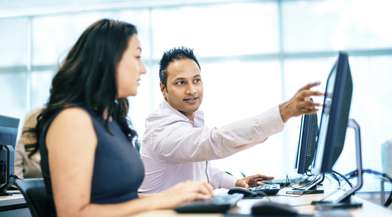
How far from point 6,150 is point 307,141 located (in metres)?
1.47

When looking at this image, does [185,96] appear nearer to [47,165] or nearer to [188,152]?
[188,152]

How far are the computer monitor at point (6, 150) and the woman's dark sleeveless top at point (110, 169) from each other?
1042 mm

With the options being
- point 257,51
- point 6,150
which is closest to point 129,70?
point 6,150

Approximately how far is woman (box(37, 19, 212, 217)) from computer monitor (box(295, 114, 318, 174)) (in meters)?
0.91

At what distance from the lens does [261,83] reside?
206 inches

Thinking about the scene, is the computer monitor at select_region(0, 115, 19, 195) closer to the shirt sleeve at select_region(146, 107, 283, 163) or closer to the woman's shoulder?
the shirt sleeve at select_region(146, 107, 283, 163)

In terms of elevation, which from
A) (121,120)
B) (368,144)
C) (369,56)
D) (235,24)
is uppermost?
(235,24)

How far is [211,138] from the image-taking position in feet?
5.59

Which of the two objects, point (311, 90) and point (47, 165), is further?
point (311, 90)

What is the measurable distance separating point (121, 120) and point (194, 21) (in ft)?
12.9

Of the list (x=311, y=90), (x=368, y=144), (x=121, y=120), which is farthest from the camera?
(x=368, y=144)

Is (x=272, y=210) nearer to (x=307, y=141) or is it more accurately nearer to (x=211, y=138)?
(x=211, y=138)

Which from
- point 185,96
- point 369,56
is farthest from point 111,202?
point 369,56

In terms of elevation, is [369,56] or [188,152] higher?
[369,56]
